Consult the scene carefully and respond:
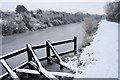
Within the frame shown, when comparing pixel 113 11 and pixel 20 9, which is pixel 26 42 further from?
pixel 113 11

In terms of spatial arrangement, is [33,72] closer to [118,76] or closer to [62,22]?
[118,76]

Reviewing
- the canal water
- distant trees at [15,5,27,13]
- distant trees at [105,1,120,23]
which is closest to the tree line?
distant trees at [15,5,27,13]

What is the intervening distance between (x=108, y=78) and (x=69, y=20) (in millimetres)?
23509

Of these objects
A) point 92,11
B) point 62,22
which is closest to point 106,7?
point 92,11

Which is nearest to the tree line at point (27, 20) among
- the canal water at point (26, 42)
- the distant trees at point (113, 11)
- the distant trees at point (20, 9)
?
the distant trees at point (20, 9)

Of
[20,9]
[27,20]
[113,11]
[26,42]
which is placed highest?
[20,9]

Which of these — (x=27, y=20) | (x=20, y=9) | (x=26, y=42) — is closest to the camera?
(x=26, y=42)

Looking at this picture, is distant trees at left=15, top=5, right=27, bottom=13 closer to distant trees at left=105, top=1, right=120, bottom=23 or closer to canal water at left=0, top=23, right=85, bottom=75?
canal water at left=0, top=23, right=85, bottom=75

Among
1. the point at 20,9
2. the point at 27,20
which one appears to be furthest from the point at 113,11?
the point at 20,9

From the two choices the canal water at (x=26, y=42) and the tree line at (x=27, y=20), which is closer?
the canal water at (x=26, y=42)

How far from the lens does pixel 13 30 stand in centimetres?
1524

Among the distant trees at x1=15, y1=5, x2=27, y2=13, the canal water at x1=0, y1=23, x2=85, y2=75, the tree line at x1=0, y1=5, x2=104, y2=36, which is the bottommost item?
the canal water at x1=0, y1=23, x2=85, y2=75

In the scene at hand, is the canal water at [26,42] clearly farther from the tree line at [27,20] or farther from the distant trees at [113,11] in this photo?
the distant trees at [113,11]

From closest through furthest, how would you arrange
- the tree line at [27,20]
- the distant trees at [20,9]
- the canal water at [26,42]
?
the canal water at [26,42] → the tree line at [27,20] → the distant trees at [20,9]
